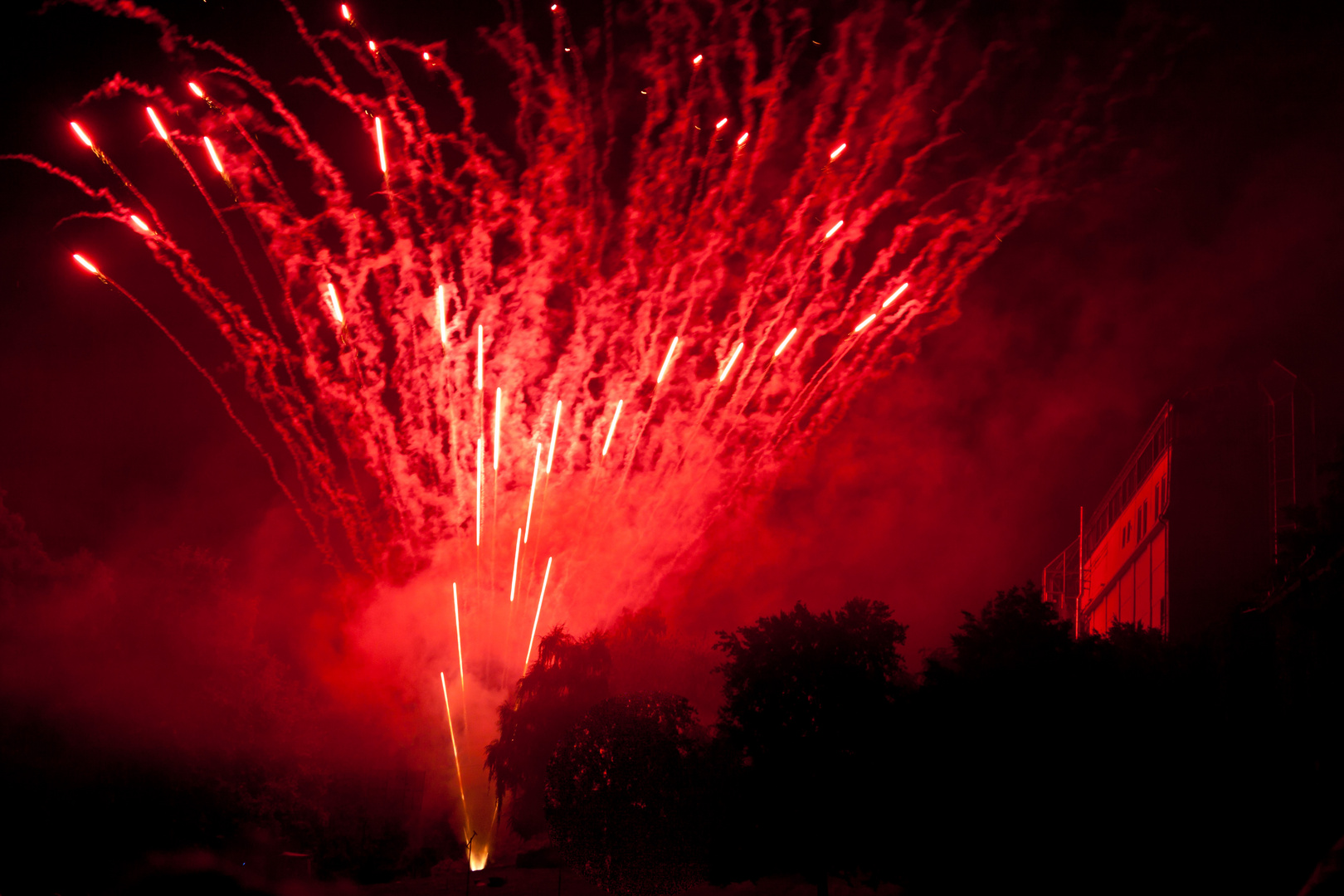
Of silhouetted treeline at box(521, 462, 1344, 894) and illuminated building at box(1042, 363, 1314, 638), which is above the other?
illuminated building at box(1042, 363, 1314, 638)

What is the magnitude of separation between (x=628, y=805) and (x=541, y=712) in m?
12.0

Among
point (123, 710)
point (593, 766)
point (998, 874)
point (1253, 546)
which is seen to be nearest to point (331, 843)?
point (123, 710)

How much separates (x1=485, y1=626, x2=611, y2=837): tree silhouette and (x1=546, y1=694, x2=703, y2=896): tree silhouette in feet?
32.4

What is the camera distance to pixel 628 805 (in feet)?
73.2

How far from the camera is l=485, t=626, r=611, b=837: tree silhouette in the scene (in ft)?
109

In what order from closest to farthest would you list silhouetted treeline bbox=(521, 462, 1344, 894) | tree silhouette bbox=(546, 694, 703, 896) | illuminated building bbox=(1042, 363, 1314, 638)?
silhouetted treeline bbox=(521, 462, 1344, 894) < tree silhouette bbox=(546, 694, 703, 896) < illuminated building bbox=(1042, 363, 1314, 638)

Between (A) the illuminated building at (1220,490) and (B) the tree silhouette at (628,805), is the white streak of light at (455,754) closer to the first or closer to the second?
(B) the tree silhouette at (628,805)

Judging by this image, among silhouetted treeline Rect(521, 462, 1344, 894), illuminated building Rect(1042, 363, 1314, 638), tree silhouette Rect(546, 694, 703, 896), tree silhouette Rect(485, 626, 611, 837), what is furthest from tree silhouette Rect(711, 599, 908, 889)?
illuminated building Rect(1042, 363, 1314, 638)

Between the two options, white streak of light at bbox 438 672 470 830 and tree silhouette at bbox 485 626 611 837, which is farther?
white streak of light at bbox 438 672 470 830

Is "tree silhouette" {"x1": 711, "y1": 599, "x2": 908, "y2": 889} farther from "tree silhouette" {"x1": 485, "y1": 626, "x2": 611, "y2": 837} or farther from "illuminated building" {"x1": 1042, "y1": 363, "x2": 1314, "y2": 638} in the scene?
"illuminated building" {"x1": 1042, "y1": 363, "x2": 1314, "y2": 638}

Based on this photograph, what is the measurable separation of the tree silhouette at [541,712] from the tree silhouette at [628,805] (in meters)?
9.88

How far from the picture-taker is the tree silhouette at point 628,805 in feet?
72.9

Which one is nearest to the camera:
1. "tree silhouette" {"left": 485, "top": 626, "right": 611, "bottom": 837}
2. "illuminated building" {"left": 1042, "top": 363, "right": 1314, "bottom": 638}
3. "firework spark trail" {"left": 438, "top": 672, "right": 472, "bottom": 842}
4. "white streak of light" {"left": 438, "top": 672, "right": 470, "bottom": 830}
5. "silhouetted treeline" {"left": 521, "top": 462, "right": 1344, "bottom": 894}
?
"silhouetted treeline" {"left": 521, "top": 462, "right": 1344, "bottom": 894}

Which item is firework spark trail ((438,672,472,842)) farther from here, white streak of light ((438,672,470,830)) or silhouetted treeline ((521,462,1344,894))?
silhouetted treeline ((521,462,1344,894))
